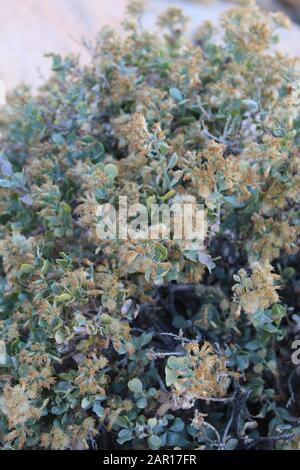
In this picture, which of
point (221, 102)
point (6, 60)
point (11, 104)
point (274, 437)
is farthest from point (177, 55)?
point (6, 60)

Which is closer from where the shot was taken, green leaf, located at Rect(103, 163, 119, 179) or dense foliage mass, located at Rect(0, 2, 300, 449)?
dense foliage mass, located at Rect(0, 2, 300, 449)

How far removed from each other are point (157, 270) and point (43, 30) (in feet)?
8.05

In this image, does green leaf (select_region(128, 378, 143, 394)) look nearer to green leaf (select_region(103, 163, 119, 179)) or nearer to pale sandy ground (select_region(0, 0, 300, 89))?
green leaf (select_region(103, 163, 119, 179))

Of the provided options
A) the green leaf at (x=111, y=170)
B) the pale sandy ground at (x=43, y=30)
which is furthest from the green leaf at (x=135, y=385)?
the pale sandy ground at (x=43, y=30)

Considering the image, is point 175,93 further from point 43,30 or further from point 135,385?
point 43,30

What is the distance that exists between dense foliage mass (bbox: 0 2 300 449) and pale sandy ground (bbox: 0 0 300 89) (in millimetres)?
1304

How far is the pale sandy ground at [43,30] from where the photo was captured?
3.24 m

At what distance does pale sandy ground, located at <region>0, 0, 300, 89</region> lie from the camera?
10.6 feet

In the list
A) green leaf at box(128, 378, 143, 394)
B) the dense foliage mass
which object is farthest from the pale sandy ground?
green leaf at box(128, 378, 143, 394)

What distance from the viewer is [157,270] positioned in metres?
1.37

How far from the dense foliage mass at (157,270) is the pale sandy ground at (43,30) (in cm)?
130
